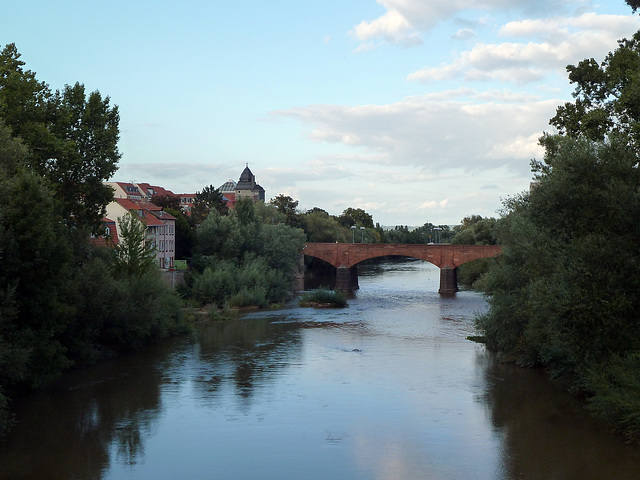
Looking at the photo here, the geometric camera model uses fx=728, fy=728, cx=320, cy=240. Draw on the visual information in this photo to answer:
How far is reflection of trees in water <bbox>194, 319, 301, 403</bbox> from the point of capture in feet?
94.0

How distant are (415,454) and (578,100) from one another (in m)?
14.7

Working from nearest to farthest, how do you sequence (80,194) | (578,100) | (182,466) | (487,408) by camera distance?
(182,466) < (487,408) < (578,100) < (80,194)

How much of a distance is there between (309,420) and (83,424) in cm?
704

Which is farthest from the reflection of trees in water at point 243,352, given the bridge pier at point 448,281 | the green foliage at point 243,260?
the bridge pier at point 448,281

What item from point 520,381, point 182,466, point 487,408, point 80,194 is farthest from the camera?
point 80,194

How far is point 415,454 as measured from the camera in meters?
19.7

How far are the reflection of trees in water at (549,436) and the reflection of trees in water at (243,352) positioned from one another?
9.22 metres

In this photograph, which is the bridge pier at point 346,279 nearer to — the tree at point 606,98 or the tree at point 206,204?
the tree at point 206,204

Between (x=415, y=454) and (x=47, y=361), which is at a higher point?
(x=47, y=361)

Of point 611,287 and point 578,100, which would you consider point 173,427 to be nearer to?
point 611,287

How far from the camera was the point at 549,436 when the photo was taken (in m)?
21.8

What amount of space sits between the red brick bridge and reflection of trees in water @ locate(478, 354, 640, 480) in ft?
139

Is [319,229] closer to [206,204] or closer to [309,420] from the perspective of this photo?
[206,204]

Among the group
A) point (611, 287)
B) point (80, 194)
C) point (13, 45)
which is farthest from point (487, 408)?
point (13, 45)
